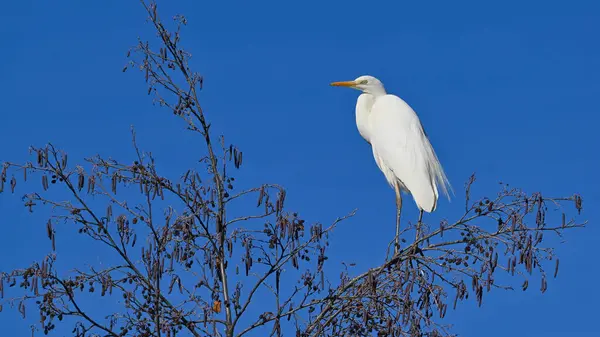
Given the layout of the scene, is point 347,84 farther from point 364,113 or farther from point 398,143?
point 398,143

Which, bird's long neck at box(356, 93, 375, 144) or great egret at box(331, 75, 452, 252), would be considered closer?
great egret at box(331, 75, 452, 252)

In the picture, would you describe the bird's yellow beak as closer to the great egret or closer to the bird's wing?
the great egret

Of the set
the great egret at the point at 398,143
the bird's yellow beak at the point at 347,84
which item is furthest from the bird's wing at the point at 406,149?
the bird's yellow beak at the point at 347,84

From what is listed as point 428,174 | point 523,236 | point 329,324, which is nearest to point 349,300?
point 329,324

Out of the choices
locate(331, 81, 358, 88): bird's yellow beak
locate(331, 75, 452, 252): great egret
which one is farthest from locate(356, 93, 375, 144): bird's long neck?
locate(331, 81, 358, 88): bird's yellow beak

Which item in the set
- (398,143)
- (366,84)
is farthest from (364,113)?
(398,143)

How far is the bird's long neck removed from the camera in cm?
1102

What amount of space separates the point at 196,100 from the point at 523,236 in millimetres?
2400

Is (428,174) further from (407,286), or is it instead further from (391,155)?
(407,286)

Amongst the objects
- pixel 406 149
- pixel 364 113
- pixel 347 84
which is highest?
pixel 347 84

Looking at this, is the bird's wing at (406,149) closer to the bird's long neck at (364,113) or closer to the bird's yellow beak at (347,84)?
the bird's long neck at (364,113)

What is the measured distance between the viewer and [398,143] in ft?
33.7

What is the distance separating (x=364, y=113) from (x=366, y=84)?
382 millimetres

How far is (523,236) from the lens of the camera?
608cm
